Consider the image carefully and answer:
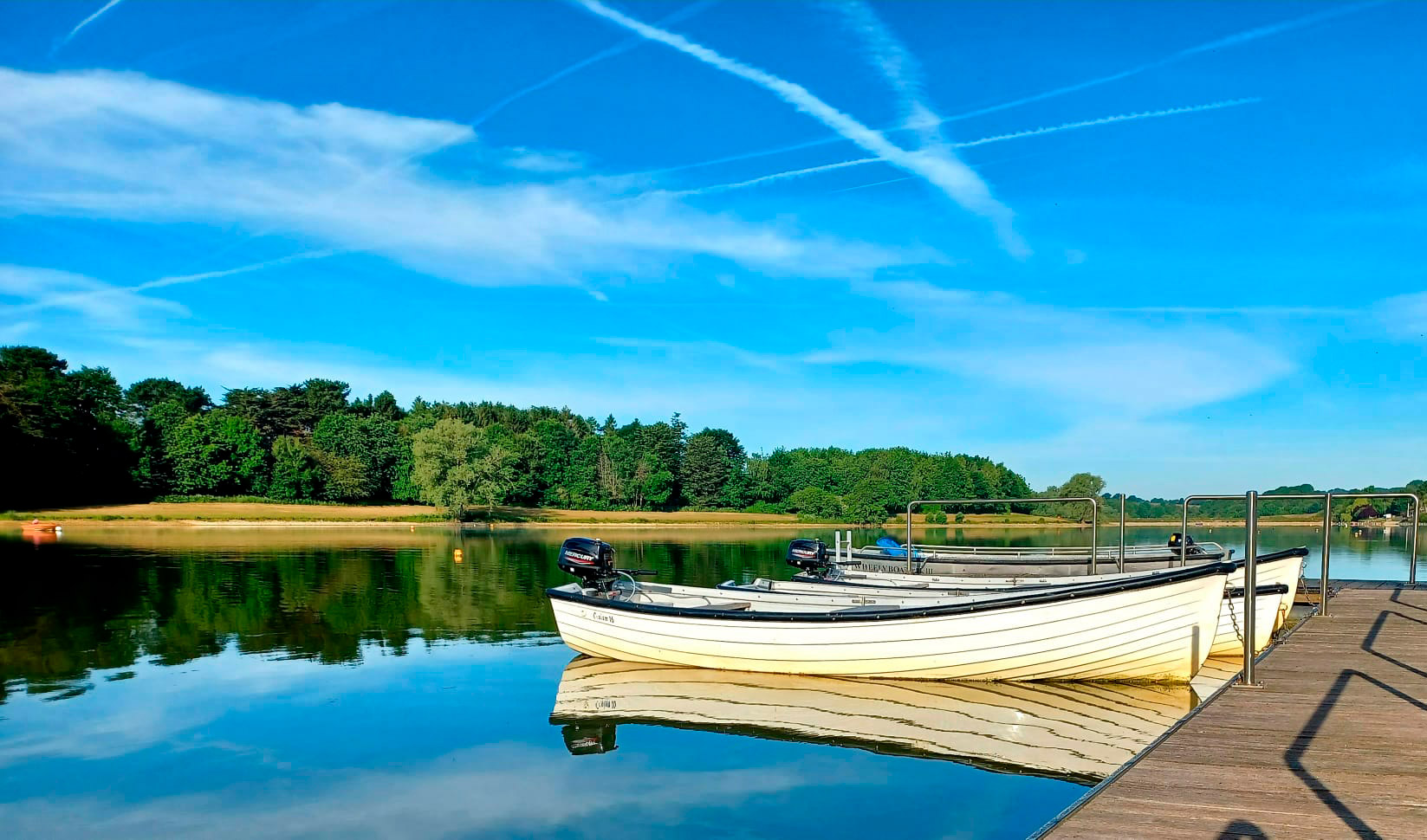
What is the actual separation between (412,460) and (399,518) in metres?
19.9

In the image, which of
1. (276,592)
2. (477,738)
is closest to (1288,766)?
(477,738)

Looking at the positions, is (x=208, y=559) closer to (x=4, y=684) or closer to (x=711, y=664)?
(x=4, y=684)

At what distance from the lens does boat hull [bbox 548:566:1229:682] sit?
1138cm

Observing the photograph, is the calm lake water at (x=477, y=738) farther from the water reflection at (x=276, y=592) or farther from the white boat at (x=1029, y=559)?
the white boat at (x=1029, y=559)

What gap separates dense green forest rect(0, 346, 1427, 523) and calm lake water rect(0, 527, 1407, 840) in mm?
51203

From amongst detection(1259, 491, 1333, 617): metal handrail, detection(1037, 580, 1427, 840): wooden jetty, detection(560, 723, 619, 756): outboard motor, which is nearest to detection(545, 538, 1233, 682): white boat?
detection(1037, 580, 1427, 840): wooden jetty

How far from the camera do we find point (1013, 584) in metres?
17.5

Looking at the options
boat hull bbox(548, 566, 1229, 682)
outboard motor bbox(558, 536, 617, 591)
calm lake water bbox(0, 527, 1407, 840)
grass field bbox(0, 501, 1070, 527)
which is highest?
outboard motor bbox(558, 536, 617, 591)

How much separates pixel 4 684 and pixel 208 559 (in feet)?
72.3

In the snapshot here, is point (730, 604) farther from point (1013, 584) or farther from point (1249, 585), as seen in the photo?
point (1249, 585)

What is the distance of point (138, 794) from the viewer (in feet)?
27.5

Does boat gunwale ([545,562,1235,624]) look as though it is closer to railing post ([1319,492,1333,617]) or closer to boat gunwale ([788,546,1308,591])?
boat gunwale ([788,546,1308,591])

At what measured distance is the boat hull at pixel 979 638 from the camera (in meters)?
11.4

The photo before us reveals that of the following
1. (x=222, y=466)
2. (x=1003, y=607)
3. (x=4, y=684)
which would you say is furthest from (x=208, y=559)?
(x=222, y=466)
